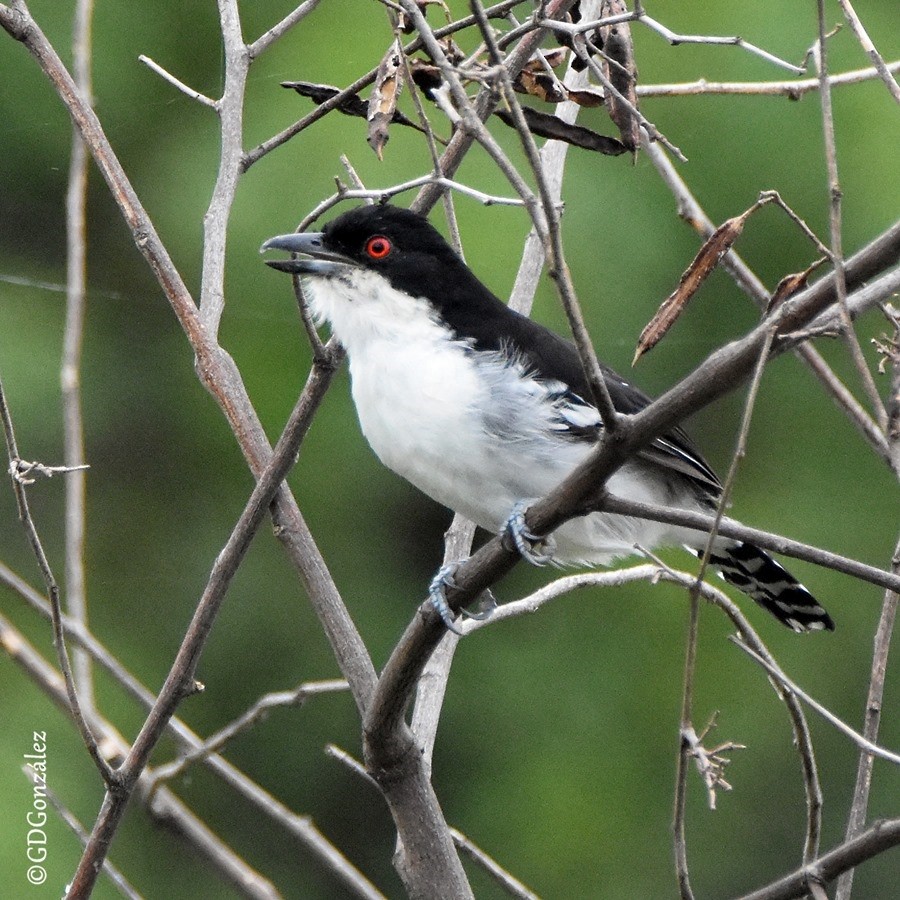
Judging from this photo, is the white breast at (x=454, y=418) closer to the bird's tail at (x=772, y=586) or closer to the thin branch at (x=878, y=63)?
the bird's tail at (x=772, y=586)

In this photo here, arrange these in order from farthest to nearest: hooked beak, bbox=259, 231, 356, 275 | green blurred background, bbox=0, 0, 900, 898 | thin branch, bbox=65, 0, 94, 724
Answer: green blurred background, bbox=0, 0, 900, 898, hooked beak, bbox=259, 231, 356, 275, thin branch, bbox=65, 0, 94, 724

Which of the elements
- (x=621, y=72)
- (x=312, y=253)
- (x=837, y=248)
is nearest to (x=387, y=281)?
(x=312, y=253)

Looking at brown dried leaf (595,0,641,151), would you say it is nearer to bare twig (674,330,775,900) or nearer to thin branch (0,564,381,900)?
bare twig (674,330,775,900)

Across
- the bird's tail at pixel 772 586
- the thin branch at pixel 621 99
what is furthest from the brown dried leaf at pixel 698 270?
the bird's tail at pixel 772 586

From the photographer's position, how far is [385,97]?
225cm

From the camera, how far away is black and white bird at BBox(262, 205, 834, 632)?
2834 millimetres

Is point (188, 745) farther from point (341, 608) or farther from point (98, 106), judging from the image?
point (98, 106)

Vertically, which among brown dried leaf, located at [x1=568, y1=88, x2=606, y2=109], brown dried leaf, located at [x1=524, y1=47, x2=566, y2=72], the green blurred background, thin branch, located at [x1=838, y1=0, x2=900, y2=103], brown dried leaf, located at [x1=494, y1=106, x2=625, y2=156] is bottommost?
the green blurred background

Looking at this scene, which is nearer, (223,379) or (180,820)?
(180,820)

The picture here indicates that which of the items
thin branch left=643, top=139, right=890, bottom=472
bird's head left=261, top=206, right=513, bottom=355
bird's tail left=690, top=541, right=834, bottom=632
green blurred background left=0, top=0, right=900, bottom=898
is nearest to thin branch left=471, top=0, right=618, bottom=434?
thin branch left=643, top=139, right=890, bottom=472

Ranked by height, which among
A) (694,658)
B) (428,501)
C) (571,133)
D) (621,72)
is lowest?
(428,501)

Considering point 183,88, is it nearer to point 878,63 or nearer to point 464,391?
point 464,391

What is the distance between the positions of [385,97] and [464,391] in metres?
0.78

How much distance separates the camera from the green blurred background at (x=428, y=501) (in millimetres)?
4605
